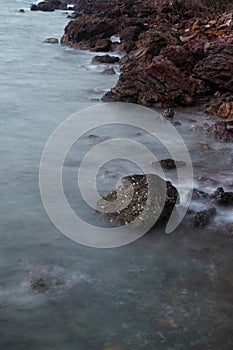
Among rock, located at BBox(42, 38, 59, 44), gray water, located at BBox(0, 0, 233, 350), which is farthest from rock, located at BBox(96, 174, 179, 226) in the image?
rock, located at BBox(42, 38, 59, 44)

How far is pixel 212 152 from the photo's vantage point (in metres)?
9.11

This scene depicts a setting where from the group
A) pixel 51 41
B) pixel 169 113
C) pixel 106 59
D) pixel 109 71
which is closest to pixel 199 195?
pixel 169 113

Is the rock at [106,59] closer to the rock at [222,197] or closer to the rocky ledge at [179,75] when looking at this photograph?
the rocky ledge at [179,75]

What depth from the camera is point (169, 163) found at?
8.27 metres

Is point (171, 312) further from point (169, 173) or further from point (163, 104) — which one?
point (163, 104)

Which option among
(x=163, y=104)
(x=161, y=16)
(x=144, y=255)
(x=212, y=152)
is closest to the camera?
(x=144, y=255)

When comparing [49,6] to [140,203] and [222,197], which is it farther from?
[140,203]

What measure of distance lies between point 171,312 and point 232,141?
542 cm

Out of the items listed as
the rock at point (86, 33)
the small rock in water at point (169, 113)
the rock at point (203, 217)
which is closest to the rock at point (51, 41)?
the rock at point (86, 33)

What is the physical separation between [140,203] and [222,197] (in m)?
1.22

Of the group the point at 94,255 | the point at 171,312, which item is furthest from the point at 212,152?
the point at 171,312

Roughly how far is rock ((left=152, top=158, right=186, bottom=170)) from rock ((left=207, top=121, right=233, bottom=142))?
5.55 feet

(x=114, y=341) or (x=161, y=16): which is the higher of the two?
(x=161, y=16)

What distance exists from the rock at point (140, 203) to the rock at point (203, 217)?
328mm
